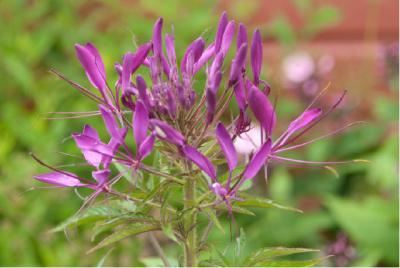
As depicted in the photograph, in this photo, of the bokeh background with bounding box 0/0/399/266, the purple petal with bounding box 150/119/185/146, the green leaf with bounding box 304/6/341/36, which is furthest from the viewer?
the green leaf with bounding box 304/6/341/36

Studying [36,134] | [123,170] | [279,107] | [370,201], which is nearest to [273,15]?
[279,107]

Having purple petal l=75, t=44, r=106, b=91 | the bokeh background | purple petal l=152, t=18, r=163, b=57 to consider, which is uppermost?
purple petal l=152, t=18, r=163, b=57

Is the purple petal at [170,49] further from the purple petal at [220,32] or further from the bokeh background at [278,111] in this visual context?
the bokeh background at [278,111]

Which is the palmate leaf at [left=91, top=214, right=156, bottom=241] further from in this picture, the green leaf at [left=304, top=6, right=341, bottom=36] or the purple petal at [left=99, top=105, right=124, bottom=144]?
the green leaf at [left=304, top=6, right=341, bottom=36]

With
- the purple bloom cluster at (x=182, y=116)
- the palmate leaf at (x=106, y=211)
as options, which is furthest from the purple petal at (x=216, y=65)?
the palmate leaf at (x=106, y=211)

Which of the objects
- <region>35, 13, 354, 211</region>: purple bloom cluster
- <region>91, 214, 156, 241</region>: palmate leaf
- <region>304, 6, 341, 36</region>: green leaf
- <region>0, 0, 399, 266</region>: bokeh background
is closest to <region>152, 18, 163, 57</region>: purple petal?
<region>35, 13, 354, 211</region>: purple bloom cluster

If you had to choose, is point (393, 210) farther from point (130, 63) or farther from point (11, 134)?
point (130, 63)

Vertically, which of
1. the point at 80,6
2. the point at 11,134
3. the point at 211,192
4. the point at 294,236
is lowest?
the point at 294,236
